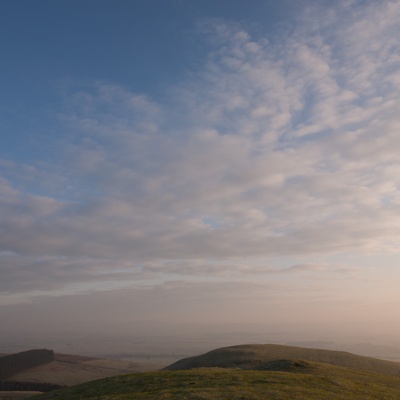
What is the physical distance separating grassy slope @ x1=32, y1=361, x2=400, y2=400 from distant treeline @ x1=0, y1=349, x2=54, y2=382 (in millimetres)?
106223

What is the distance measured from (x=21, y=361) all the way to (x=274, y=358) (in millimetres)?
102263

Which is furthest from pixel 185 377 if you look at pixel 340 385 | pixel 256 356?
pixel 256 356

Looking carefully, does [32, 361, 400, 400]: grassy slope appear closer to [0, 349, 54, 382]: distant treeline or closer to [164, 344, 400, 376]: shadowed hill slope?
[164, 344, 400, 376]: shadowed hill slope

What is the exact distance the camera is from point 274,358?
364 ft

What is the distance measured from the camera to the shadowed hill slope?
Result: 103438 mm

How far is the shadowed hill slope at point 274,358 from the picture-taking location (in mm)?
103438

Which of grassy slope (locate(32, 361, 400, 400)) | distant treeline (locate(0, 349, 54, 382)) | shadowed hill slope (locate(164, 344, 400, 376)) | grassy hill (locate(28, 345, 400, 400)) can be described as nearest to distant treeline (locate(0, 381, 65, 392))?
distant treeline (locate(0, 349, 54, 382))

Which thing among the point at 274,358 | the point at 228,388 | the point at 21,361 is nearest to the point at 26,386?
the point at 21,361

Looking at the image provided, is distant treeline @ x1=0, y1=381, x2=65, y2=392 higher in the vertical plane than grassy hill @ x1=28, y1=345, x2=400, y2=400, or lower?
lower

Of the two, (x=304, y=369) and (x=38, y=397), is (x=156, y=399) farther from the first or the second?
(x=304, y=369)

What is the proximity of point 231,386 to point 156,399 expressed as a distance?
9150 millimetres

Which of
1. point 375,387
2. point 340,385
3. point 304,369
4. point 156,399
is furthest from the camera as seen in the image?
point 304,369

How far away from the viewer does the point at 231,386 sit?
140ft

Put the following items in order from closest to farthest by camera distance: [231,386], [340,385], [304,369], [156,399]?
[156,399]
[231,386]
[340,385]
[304,369]
